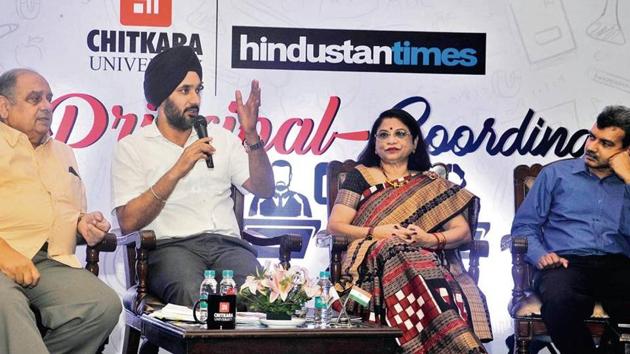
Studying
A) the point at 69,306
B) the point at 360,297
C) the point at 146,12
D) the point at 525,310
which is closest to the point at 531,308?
the point at 525,310

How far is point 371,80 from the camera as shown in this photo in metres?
5.88

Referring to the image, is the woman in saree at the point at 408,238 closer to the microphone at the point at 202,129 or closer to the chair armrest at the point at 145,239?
the microphone at the point at 202,129

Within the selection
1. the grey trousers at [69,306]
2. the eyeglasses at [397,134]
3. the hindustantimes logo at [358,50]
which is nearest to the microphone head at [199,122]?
the hindustantimes logo at [358,50]

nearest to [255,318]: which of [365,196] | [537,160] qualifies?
[365,196]

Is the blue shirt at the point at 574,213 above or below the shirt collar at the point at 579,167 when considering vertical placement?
below

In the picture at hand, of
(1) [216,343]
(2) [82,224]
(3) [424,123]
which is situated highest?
(3) [424,123]

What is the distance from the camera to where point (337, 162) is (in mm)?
5590

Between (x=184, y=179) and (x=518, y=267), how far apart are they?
5.22 feet

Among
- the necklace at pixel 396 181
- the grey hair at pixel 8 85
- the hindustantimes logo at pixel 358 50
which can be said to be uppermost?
the hindustantimes logo at pixel 358 50

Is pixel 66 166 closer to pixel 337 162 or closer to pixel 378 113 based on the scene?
pixel 337 162

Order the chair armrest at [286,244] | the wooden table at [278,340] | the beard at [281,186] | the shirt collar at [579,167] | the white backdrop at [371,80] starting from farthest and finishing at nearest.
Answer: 1. the beard at [281,186]
2. the white backdrop at [371,80]
3. the shirt collar at [579,167]
4. the chair armrest at [286,244]
5. the wooden table at [278,340]

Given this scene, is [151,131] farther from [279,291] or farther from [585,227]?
[585,227]

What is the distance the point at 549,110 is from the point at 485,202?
0.59 meters

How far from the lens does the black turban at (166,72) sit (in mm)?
5391
